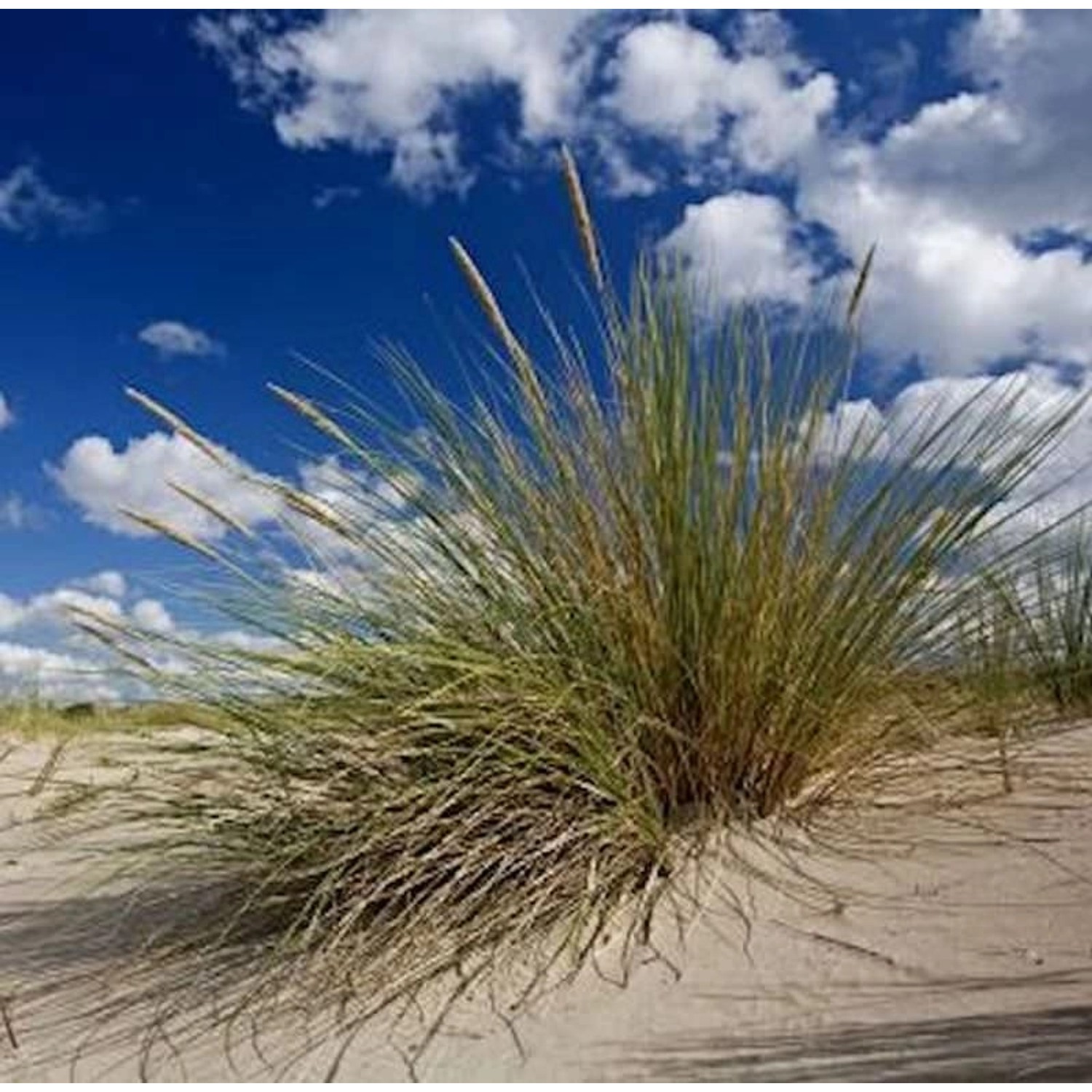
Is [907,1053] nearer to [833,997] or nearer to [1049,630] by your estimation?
[833,997]

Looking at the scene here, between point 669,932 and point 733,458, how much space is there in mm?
1100

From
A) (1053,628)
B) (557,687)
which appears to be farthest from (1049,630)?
(557,687)

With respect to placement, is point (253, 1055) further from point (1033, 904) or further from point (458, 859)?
point (1033, 904)

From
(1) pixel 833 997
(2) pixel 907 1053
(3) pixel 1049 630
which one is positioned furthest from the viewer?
(3) pixel 1049 630

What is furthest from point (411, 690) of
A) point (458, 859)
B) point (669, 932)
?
point (669, 932)

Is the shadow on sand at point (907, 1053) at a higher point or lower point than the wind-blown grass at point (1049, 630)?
lower

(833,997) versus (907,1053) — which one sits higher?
(833,997)

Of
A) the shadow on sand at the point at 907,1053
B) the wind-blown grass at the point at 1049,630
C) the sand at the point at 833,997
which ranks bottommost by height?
the shadow on sand at the point at 907,1053

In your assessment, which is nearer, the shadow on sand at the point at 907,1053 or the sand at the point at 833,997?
the shadow on sand at the point at 907,1053

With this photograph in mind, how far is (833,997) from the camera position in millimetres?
2715

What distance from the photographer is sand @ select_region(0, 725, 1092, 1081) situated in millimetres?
2516

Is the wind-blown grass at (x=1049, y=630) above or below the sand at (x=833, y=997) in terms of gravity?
above

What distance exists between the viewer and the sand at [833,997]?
2516 mm

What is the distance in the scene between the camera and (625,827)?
317 centimetres
